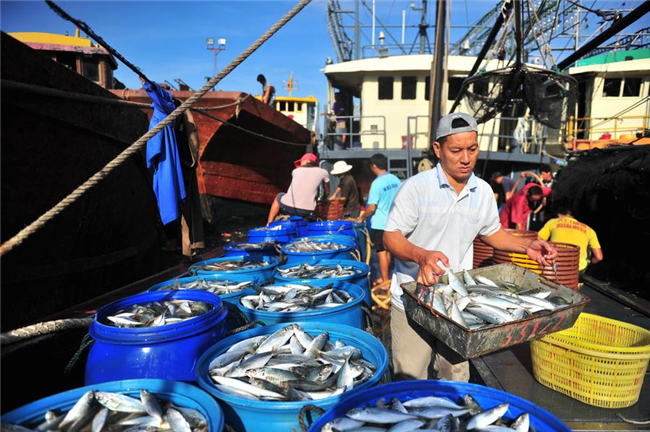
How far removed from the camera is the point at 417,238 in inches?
104

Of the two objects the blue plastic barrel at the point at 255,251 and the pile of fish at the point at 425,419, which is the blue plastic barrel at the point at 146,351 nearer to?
the pile of fish at the point at 425,419

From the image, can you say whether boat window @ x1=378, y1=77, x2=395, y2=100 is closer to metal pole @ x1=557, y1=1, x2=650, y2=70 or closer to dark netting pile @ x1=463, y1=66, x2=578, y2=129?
dark netting pile @ x1=463, y1=66, x2=578, y2=129

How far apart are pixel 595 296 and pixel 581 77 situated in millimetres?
16955

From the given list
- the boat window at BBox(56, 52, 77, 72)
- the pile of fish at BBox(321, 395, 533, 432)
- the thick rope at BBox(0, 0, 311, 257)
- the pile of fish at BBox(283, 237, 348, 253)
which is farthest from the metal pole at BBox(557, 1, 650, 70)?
the boat window at BBox(56, 52, 77, 72)

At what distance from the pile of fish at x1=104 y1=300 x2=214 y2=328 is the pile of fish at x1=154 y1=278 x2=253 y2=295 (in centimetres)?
45

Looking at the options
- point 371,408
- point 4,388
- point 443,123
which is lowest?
point 4,388

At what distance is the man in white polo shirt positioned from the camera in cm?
244

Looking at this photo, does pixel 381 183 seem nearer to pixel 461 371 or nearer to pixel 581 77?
pixel 461 371

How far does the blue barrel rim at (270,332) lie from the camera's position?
1.47 meters

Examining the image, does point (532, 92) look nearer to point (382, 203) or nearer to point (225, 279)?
point (382, 203)

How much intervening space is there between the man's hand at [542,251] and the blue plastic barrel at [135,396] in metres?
2.24

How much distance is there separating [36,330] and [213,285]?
4.02 ft

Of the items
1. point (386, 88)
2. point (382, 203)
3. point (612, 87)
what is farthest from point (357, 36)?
point (382, 203)

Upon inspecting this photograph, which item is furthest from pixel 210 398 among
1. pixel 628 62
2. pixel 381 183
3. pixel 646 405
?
pixel 628 62
